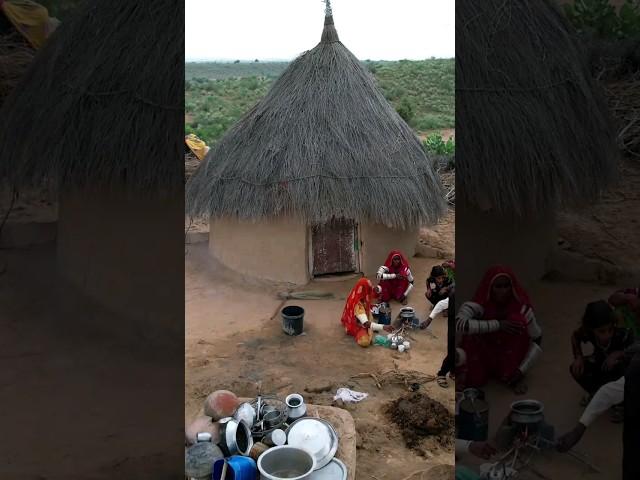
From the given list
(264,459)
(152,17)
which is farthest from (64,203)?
(264,459)

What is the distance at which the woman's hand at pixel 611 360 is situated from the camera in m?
2.04

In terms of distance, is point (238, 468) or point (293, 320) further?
point (293, 320)

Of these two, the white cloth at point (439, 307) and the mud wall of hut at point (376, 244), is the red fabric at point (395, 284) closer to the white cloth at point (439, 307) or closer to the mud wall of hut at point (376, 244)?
the white cloth at point (439, 307)

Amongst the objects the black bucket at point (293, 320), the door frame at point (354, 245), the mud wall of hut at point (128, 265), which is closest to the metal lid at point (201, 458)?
the mud wall of hut at point (128, 265)

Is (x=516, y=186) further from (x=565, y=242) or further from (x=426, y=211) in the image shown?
(x=426, y=211)

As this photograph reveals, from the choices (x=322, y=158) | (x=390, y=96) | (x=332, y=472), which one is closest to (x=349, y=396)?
(x=332, y=472)

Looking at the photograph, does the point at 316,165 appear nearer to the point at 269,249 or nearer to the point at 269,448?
the point at 269,249

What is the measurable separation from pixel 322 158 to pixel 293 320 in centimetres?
223

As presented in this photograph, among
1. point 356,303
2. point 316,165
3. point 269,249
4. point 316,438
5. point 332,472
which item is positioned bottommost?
point 332,472

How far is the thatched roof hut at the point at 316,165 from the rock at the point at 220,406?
3593 millimetres

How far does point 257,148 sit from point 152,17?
4.87m

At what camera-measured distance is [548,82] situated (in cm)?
203

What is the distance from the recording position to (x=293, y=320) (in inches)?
221

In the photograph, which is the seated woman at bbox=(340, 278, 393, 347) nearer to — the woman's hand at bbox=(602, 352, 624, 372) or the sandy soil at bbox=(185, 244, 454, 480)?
the sandy soil at bbox=(185, 244, 454, 480)
